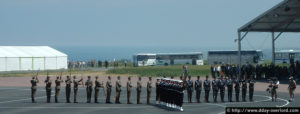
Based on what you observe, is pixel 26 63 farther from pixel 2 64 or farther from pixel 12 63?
pixel 2 64

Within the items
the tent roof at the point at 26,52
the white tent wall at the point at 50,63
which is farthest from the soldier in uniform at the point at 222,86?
the white tent wall at the point at 50,63

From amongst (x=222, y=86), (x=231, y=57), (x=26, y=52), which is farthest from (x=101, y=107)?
(x=231, y=57)

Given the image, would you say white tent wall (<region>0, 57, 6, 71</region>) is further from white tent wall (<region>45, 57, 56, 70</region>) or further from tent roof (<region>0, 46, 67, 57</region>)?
white tent wall (<region>45, 57, 56, 70</region>)

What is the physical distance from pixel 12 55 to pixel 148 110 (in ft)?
149

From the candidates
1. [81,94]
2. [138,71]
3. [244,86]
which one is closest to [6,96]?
[81,94]

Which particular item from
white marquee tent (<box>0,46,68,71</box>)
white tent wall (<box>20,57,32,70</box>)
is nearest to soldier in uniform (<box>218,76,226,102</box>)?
white marquee tent (<box>0,46,68,71</box>)

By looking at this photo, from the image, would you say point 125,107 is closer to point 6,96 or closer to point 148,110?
point 148,110

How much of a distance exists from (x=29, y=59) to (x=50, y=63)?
3.32 meters

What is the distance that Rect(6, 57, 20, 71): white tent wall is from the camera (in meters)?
67.1

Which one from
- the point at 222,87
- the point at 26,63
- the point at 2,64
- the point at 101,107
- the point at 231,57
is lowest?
the point at 101,107

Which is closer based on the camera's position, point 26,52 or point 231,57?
point 26,52

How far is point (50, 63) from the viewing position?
71.4m

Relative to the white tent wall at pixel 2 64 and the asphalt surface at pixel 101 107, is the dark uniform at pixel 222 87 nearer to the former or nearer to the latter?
the asphalt surface at pixel 101 107

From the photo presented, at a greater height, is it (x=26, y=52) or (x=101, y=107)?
(x=26, y=52)
